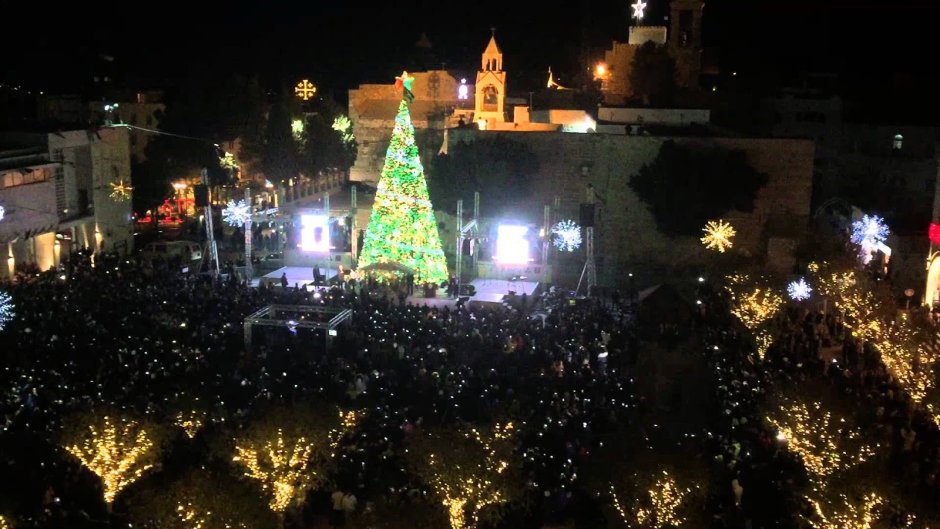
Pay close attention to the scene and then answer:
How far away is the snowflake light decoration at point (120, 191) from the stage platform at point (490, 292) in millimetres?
11741

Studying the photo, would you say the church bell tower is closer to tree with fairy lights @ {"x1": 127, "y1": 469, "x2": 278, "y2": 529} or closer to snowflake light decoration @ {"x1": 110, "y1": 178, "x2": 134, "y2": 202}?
snowflake light decoration @ {"x1": 110, "y1": 178, "x2": 134, "y2": 202}

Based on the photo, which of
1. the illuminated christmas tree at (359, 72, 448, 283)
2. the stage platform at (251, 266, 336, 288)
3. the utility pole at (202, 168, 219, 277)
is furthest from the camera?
the stage platform at (251, 266, 336, 288)

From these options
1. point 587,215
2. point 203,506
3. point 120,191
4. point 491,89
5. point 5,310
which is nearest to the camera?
point 203,506

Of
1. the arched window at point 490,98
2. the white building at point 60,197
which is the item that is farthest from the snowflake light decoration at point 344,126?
the white building at point 60,197

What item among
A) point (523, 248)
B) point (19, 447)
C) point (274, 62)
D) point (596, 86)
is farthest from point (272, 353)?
point (274, 62)

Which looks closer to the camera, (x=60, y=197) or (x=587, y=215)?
(x=587, y=215)

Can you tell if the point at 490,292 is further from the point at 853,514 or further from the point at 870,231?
the point at 853,514

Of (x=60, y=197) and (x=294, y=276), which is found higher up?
(x=60, y=197)

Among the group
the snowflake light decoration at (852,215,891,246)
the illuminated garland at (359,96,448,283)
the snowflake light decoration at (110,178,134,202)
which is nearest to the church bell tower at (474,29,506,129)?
the illuminated garland at (359,96,448,283)

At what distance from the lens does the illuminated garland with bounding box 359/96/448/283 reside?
22.5m

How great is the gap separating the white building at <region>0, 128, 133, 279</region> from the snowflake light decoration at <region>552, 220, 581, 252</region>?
544 inches

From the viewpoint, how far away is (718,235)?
971 inches

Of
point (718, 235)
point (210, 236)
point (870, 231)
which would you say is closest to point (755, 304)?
point (718, 235)

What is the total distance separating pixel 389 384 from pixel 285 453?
3.32 meters
